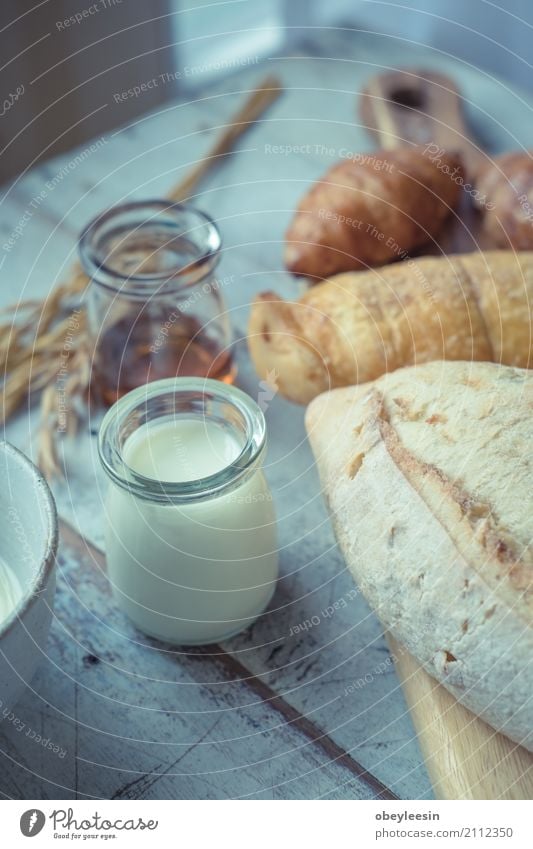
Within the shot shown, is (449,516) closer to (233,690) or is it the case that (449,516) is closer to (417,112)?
(233,690)

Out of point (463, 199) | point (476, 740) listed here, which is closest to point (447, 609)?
point (476, 740)

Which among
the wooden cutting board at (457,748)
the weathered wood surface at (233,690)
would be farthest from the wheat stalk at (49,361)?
the wooden cutting board at (457,748)

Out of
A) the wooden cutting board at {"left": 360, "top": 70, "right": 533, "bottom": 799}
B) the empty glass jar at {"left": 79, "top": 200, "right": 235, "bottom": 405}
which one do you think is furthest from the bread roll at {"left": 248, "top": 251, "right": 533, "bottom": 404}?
the wooden cutting board at {"left": 360, "top": 70, "right": 533, "bottom": 799}

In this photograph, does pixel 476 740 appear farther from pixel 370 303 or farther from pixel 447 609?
pixel 370 303

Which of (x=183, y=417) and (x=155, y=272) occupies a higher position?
(x=155, y=272)

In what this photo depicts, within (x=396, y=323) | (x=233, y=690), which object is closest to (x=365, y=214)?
(x=396, y=323)

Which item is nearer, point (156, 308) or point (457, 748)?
point (457, 748)

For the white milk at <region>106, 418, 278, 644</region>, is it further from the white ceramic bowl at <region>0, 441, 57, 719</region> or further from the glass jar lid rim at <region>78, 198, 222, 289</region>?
the glass jar lid rim at <region>78, 198, 222, 289</region>
